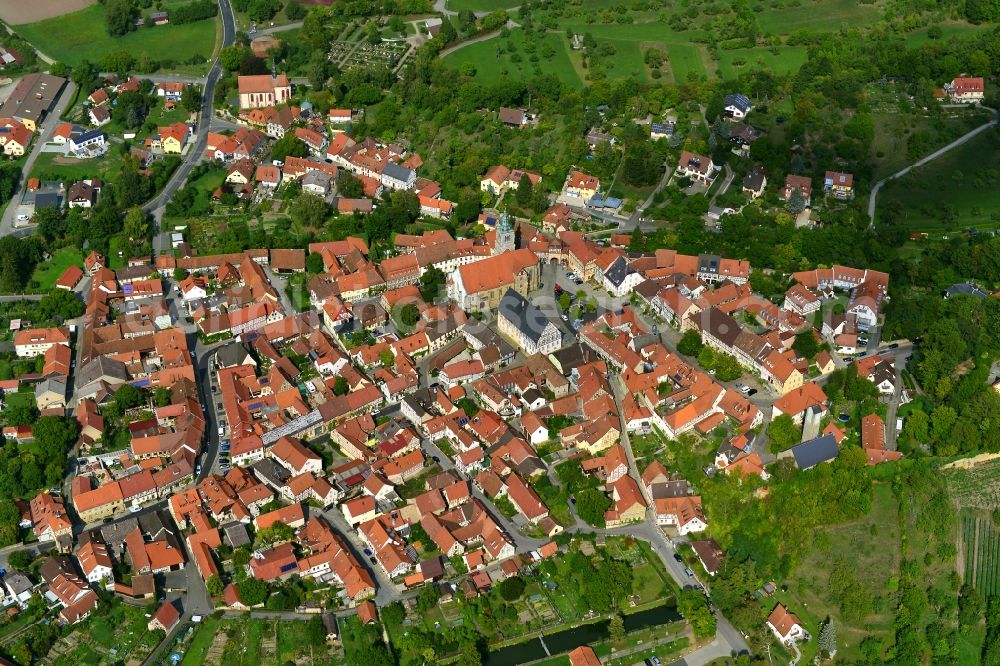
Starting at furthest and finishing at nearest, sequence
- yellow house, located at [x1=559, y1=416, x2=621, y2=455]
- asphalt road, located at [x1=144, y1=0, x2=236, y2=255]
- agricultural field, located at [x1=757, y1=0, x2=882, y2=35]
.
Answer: agricultural field, located at [x1=757, y1=0, x2=882, y2=35] → asphalt road, located at [x1=144, y1=0, x2=236, y2=255] → yellow house, located at [x1=559, y1=416, x2=621, y2=455]

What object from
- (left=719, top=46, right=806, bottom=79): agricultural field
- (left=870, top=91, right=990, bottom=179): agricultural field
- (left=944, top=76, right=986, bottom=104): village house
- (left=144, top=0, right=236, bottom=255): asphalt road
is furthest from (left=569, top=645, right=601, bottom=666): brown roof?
Result: (left=944, top=76, right=986, bottom=104): village house

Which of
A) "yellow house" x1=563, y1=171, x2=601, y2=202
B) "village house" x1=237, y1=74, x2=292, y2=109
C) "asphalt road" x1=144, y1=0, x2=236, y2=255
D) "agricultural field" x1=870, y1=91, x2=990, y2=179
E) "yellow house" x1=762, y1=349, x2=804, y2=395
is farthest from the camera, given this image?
"village house" x1=237, y1=74, x2=292, y2=109

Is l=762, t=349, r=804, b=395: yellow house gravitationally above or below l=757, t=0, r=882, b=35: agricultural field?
below

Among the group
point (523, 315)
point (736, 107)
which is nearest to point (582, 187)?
point (736, 107)

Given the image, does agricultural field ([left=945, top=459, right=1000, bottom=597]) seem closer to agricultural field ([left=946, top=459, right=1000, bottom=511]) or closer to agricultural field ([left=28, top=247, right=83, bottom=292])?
agricultural field ([left=946, top=459, right=1000, bottom=511])

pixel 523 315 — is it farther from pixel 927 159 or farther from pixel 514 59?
pixel 514 59

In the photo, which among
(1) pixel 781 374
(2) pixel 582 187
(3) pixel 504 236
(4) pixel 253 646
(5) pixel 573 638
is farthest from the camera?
(2) pixel 582 187

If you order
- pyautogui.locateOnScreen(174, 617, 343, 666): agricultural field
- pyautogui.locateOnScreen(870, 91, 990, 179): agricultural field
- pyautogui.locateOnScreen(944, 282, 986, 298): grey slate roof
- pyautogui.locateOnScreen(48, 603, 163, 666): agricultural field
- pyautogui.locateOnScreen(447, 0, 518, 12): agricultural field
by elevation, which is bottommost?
pyautogui.locateOnScreen(174, 617, 343, 666): agricultural field

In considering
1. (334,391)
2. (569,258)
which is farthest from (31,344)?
(569,258)
